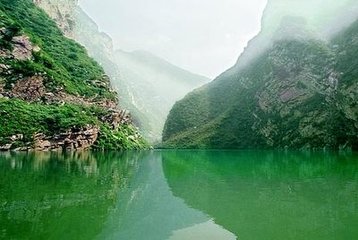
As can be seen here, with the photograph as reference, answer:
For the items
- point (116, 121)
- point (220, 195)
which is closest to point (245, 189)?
point (220, 195)

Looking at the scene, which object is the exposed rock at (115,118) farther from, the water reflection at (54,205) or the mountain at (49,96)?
the water reflection at (54,205)

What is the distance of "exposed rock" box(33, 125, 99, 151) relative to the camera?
90.4m

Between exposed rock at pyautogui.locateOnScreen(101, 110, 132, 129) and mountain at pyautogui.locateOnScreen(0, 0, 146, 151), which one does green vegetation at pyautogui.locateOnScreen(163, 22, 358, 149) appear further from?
exposed rock at pyautogui.locateOnScreen(101, 110, 132, 129)

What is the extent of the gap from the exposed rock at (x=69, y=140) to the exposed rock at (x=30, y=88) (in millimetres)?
13606

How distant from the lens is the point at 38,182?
3269 cm

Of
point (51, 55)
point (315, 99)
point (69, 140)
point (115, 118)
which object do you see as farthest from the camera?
point (315, 99)

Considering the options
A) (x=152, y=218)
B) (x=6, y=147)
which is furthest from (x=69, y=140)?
(x=152, y=218)

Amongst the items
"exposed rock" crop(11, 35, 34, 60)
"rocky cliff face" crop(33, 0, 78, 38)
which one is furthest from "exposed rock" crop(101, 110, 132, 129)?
"rocky cliff face" crop(33, 0, 78, 38)

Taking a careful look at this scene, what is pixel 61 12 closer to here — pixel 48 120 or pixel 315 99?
pixel 48 120

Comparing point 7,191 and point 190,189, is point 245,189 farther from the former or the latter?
point 7,191

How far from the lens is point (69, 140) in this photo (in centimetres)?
9850

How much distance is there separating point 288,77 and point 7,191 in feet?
574

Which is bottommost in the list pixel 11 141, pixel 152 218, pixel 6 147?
pixel 152 218

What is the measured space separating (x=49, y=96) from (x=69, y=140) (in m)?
15.4
